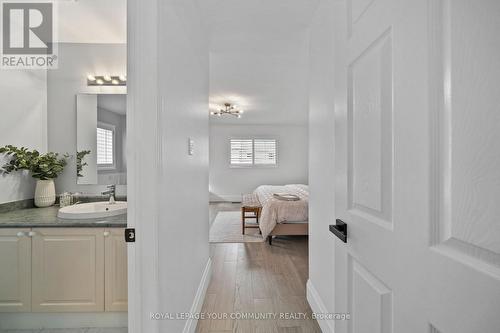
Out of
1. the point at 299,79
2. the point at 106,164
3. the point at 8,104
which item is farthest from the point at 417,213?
the point at 299,79

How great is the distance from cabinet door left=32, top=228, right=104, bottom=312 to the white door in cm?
178

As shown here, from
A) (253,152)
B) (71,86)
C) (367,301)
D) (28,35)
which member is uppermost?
(28,35)

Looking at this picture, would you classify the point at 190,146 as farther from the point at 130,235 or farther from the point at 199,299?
the point at 199,299

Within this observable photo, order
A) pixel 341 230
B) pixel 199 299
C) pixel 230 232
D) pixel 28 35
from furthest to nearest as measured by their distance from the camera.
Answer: pixel 230 232
pixel 28 35
pixel 199 299
pixel 341 230

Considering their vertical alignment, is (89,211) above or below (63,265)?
above

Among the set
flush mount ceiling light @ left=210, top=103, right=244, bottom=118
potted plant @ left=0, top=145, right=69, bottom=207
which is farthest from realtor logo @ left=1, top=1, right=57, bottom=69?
flush mount ceiling light @ left=210, top=103, right=244, bottom=118

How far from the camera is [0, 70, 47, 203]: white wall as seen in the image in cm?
207

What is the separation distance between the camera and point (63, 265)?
1792 millimetres

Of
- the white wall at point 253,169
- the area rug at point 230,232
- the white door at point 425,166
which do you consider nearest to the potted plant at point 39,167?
the area rug at point 230,232

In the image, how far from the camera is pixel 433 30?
55 cm

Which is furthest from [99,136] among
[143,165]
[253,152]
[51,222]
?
[253,152]

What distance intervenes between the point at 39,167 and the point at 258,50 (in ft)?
7.97

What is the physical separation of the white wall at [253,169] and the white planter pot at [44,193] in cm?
546

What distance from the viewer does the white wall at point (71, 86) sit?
2393 millimetres
